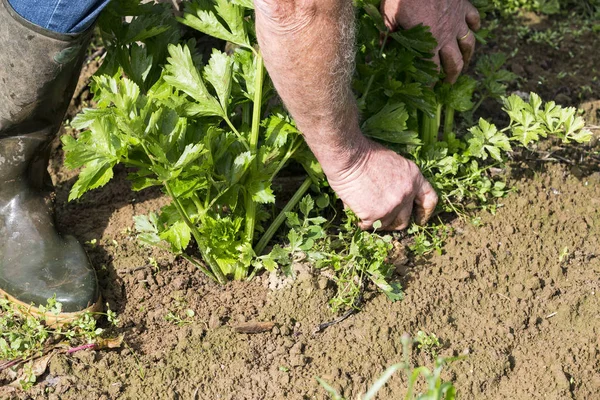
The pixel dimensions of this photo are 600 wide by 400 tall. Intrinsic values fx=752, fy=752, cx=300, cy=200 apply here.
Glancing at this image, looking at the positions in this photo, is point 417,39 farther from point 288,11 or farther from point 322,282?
point 322,282

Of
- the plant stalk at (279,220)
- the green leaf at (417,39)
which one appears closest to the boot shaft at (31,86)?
the plant stalk at (279,220)

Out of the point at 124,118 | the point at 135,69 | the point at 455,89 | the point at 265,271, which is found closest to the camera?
the point at 124,118

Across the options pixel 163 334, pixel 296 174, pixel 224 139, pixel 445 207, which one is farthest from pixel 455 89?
pixel 163 334

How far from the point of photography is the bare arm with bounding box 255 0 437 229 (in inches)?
79.7

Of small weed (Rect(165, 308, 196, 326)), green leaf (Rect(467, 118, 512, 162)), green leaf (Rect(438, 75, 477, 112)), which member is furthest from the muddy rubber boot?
green leaf (Rect(467, 118, 512, 162))

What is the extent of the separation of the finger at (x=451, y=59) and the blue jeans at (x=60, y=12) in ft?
4.07

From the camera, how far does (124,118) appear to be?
7.06 feet

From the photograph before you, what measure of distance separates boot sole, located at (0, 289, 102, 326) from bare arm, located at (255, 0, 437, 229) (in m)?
0.93

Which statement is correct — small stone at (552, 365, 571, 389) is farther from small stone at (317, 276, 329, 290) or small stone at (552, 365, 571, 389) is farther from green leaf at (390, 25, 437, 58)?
green leaf at (390, 25, 437, 58)

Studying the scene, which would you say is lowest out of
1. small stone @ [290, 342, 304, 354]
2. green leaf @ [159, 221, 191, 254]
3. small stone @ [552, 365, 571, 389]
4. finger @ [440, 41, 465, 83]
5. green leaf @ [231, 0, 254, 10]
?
small stone @ [552, 365, 571, 389]

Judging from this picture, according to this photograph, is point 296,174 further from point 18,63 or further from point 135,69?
point 18,63

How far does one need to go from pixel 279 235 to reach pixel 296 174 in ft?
1.13

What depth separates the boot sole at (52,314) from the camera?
2.55m

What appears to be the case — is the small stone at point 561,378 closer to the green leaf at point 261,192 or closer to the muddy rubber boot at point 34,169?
the green leaf at point 261,192
